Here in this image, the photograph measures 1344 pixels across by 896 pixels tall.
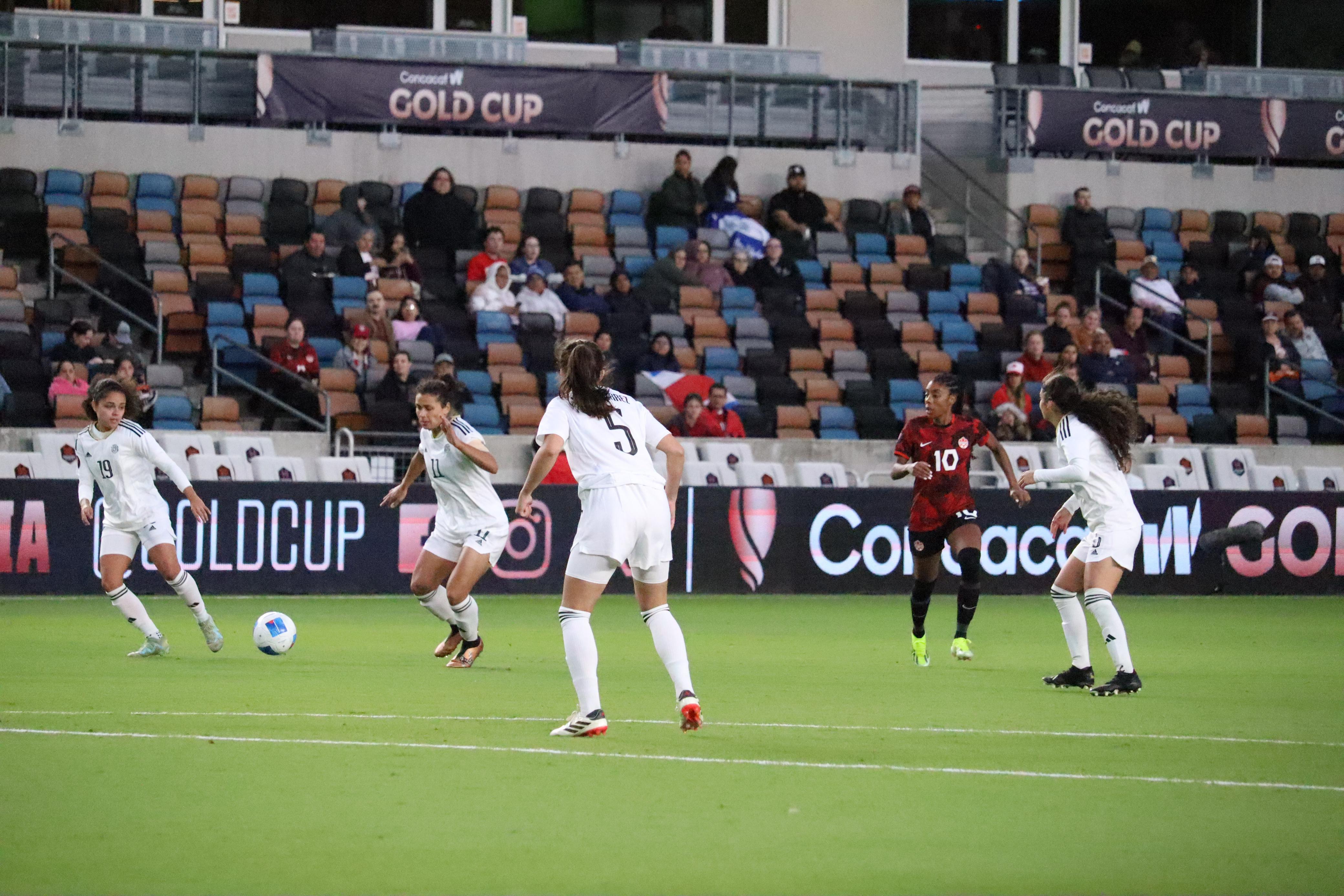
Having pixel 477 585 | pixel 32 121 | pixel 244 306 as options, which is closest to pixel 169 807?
pixel 477 585

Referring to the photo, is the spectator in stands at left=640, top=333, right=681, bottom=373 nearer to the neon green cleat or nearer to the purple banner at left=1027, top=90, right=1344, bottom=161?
the purple banner at left=1027, top=90, right=1344, bottom=161

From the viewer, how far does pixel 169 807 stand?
7.11 meters

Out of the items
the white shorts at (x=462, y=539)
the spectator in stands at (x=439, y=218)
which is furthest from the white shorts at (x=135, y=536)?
the spectator in stands at (x=439, y=218)

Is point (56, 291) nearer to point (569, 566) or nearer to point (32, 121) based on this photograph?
point (32, 121)

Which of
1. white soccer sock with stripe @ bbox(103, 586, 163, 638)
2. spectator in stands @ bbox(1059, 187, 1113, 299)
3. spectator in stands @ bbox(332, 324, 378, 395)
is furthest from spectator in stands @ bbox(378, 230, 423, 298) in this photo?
white soccer sock with stripe @ bbox(103, 586, 163, 638)

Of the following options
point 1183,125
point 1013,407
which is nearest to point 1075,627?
point 1013,407

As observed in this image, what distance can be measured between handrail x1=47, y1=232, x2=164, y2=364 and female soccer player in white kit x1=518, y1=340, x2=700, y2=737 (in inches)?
555

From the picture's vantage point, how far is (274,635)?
1279 cm

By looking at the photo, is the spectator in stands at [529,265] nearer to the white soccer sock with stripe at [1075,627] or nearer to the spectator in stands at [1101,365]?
the spectator in stands at [1101,365]

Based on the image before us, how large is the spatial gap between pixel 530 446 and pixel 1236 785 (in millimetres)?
14393

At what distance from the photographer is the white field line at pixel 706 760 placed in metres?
7.93

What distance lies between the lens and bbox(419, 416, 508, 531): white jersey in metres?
13.0

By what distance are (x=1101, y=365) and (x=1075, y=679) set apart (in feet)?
45.7

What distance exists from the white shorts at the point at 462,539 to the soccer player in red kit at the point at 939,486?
291 cm
